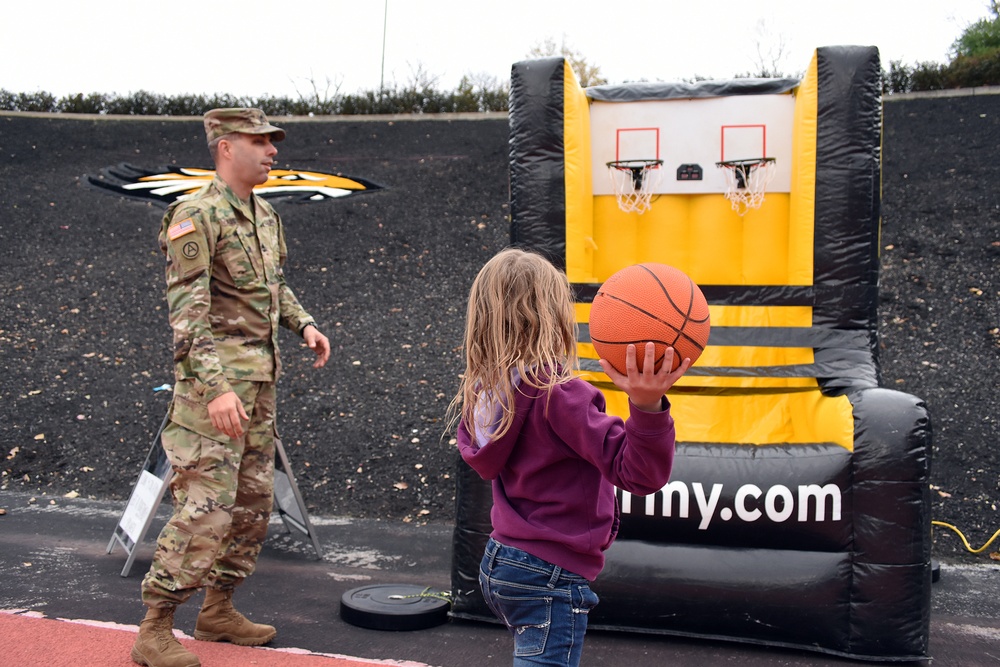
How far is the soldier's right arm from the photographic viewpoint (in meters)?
2.95

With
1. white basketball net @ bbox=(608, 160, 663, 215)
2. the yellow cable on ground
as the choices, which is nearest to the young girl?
white basketball net @ bbox=(608, 160, 663, 215)

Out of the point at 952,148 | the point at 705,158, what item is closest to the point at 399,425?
the point at 705,158

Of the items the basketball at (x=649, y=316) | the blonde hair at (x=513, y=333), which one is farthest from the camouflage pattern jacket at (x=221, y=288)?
the basketball at (x=649, y=316)

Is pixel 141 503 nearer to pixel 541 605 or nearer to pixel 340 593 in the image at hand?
pixel 340 593

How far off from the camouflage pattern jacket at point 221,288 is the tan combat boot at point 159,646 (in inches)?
30.2

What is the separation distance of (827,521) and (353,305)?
241 inches

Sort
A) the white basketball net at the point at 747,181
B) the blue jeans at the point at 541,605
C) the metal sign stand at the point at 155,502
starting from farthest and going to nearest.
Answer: the white basketball net at the point at 747,181 < the metal sign stand at the point at 155,502 < the blue jeans at the point at 541,605

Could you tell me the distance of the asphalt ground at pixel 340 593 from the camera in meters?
3.25

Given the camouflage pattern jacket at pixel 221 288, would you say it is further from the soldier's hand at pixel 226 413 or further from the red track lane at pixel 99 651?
the red track lane at pixel 99 651

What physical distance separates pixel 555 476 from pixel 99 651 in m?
2.16

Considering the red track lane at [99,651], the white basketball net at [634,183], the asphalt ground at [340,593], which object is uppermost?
the white basketball net at [634,183]

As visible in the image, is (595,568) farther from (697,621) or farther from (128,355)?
(128,355)

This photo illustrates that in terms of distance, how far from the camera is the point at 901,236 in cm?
872

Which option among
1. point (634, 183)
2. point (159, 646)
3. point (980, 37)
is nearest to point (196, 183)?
point (634, 183)
